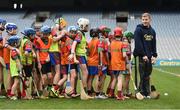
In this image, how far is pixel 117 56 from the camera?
39.9ft

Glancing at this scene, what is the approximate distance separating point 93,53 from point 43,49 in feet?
4.09

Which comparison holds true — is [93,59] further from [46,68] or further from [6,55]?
[6,55]

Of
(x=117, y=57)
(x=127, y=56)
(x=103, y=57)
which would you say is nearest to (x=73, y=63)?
(x=103, y=57)

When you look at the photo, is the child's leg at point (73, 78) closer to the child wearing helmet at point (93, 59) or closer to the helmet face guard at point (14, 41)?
the child wearing helmet at point (93, 59)

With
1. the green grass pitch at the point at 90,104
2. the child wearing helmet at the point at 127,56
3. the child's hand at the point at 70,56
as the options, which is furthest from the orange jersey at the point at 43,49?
the child wearing helmet at the point at 127,56

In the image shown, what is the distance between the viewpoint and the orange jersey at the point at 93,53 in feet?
40.3

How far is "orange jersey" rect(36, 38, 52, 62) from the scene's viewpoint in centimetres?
1225

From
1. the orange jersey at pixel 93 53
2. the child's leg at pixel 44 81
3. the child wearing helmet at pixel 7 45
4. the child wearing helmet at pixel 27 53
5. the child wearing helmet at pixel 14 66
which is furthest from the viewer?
the orange jersey at pixel 93 53

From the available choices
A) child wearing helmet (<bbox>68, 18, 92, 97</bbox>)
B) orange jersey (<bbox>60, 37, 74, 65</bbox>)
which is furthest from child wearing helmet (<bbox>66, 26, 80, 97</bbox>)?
child wearing helmet (<bbox>68, 18, 92, 97</bbox>)

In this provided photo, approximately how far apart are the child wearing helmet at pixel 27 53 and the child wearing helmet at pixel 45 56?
0.24 metres
